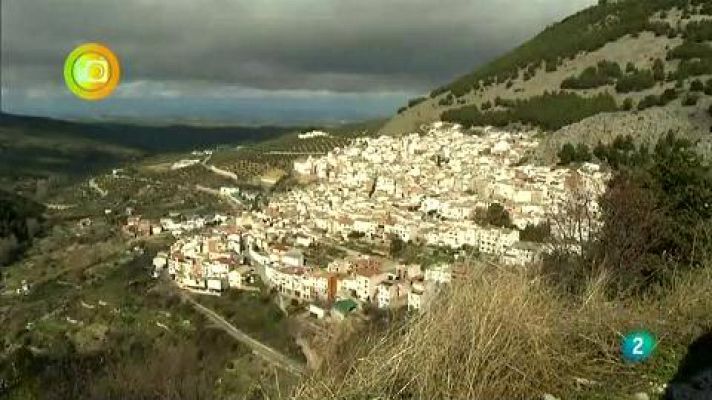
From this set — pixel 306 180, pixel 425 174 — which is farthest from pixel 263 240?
pixel 306 180

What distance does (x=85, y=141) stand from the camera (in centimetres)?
15412

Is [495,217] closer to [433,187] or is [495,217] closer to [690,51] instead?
[433,187]

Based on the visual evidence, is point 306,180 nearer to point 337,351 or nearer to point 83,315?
point 83,315

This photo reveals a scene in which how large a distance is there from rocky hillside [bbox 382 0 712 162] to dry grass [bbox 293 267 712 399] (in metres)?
34.9

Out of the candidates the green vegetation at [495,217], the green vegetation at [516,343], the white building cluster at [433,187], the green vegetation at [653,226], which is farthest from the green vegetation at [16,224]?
the green vegetation at [516,343]

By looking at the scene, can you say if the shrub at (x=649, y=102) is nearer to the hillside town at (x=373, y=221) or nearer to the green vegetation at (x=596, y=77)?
the hillside town at (x=373, y=221)

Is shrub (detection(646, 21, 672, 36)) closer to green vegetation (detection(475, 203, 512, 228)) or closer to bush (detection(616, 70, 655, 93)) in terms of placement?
bush (detection(616, 70, 655, 93))

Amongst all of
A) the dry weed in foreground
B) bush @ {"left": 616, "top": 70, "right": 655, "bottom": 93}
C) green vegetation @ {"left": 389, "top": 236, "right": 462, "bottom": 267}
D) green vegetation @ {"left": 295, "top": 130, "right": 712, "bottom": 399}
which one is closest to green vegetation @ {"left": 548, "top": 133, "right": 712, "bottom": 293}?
green vegetation @ {"left": 295, "top": 130, "right": 712, "bottom": 399}

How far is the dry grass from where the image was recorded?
285cm

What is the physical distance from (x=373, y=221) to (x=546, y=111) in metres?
25.0

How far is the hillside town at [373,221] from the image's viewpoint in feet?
96.9

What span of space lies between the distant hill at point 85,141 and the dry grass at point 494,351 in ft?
406

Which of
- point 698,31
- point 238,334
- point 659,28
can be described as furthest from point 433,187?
point 659,28

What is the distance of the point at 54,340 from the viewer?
31.9 m
